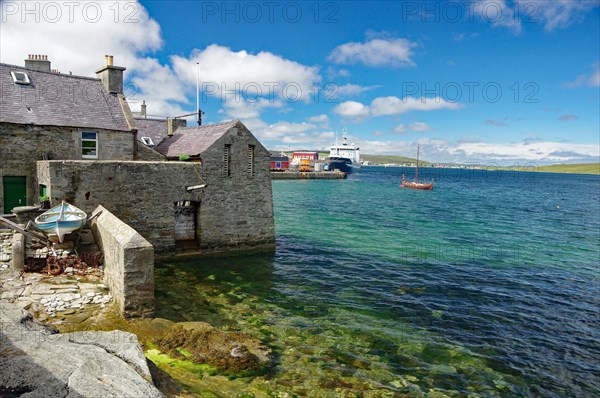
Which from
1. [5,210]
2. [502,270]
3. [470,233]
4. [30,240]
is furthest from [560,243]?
[5,210]

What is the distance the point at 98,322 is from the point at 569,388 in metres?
12.1

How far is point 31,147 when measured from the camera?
18141 millimetres

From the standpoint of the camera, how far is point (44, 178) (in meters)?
16.3

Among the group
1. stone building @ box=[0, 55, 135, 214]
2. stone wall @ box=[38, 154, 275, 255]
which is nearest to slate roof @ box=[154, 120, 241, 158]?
stone wall @ box=[38, 154, 275, 255]

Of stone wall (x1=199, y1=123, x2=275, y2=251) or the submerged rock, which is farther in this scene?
stone wall (x1=199, y1=123, x2=275, y2=251)

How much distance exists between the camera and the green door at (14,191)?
17.8 metres

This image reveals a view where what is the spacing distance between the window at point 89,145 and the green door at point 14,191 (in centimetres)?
285

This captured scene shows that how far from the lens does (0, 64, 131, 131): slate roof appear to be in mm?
18438

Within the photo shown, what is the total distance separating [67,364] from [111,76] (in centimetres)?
2132

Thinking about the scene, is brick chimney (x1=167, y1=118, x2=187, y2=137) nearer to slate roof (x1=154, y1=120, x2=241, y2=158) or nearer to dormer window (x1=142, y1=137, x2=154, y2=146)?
→ slate roof (x1=154, y1=120, x2=241, y2=158)

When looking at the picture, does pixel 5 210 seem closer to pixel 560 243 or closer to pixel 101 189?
pixel 101 189

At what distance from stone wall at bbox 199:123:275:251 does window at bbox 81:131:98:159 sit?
5.78 metres

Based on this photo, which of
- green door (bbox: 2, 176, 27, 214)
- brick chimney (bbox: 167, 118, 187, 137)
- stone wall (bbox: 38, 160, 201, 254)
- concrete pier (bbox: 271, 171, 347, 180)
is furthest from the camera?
concrete pier (bbox: 271, 171, 347, 180)

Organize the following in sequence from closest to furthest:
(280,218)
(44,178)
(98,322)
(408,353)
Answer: (98,322), (408,353), (44,178), (280,218)
